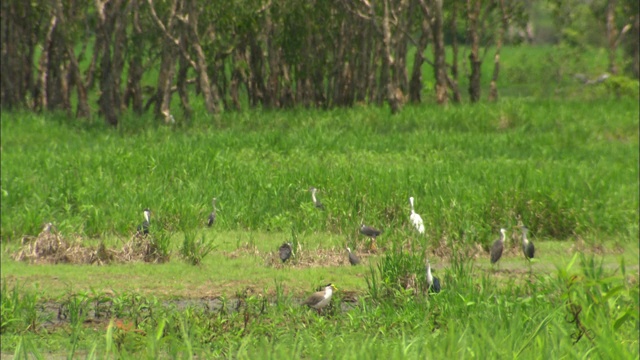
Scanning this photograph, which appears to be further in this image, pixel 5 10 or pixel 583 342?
pixel 5 10

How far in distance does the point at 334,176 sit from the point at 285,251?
3.14 meters

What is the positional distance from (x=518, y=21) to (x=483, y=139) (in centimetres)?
963

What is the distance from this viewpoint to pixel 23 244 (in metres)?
9.80

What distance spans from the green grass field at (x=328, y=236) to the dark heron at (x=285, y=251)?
0.11 meters

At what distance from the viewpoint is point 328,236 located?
10148mm

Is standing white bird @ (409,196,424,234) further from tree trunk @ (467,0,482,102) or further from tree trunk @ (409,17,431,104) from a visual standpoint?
tree trunk @ (409,17,431,104)

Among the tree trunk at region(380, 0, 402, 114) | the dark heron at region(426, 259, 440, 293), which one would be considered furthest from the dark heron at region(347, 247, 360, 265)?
the tree trunk at region(380, 0, 402, 114)

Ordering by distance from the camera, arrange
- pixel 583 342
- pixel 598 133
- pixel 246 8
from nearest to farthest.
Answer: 1. pixel 583 342
2. pixel 598 133
3. pixel 246 8

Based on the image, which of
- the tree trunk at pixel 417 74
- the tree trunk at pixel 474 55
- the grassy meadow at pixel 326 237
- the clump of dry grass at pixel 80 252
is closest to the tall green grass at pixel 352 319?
the grassy meadow at pixel 326 237

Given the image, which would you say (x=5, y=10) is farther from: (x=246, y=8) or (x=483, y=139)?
(x=483, y=139)

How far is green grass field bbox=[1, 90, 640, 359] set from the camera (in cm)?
485

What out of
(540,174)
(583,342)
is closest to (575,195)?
(540,174)

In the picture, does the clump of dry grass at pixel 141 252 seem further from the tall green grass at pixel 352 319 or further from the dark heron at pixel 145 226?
the tall green grass at pixel 352 319

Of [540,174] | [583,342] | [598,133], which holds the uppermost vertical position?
[583,342]
